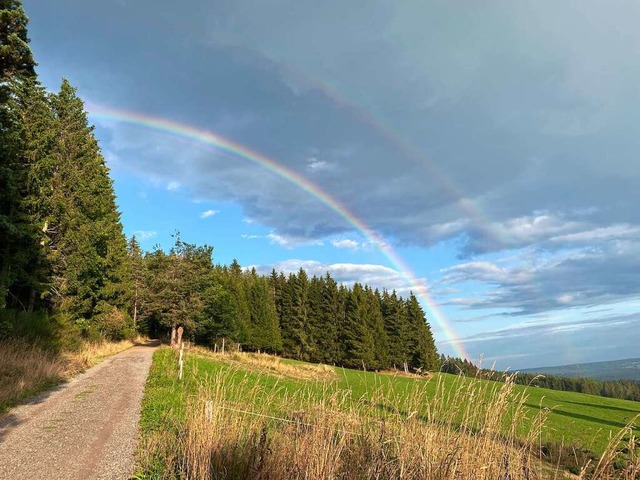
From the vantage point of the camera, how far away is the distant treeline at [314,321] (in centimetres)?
6262

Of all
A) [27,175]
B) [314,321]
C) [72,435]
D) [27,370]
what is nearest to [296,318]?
[314,321]

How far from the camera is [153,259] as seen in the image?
51.2 m

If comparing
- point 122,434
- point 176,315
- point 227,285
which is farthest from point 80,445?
point 227,285

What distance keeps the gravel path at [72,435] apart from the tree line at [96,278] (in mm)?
5059

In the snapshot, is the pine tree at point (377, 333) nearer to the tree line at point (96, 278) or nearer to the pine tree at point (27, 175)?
the tree line at point (96, 278)

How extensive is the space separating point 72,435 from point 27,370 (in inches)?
265

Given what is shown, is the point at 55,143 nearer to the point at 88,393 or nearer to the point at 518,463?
the point at 88,393

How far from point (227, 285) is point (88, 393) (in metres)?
55.4

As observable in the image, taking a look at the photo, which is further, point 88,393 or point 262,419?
point 88,393

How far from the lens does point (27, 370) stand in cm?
1295

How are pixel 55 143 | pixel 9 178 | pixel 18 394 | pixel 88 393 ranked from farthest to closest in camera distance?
pixel 55 143
pixel 9 178
pixel 88 393
pixel 18 394

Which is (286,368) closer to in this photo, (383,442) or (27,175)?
(27,175)

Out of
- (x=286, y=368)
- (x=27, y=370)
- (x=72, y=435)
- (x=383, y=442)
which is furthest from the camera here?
(x=286, y=368)

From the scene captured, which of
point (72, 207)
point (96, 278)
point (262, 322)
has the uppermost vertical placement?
point (72, 207)
